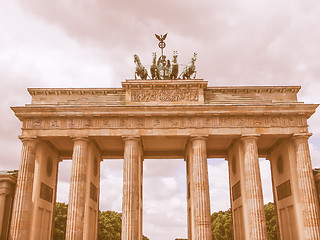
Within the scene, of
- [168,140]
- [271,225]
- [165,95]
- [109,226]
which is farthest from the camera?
[109,226]

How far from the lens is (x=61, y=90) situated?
3806 centimetres

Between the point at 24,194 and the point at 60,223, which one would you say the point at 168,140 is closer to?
the point at 24,194

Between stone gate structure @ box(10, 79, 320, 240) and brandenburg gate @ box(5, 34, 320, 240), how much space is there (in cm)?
10

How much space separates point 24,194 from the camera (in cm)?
3309

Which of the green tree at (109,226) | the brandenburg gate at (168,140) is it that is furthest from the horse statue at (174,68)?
the green tree at (109,226)

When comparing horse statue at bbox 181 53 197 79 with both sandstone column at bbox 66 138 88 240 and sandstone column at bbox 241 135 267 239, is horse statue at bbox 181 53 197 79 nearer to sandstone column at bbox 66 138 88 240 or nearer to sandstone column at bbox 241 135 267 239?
sandstone column at bbox 241 135 267 239

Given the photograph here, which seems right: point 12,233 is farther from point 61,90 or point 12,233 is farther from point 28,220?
point 61,90

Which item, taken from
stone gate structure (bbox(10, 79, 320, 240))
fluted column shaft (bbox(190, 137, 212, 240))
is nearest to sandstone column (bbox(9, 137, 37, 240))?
stone gate structure (bbox(10, 79, 320, 240))

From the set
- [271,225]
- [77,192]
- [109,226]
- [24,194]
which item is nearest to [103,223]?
[109,226]

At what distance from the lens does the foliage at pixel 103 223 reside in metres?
63.1

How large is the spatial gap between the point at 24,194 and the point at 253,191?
72.5 ft

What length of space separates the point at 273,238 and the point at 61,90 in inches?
2028

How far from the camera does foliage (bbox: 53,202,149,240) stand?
63.1 m

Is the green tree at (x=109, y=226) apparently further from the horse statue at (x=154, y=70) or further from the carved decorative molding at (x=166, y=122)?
the horse statue at (x=154, y=70)
